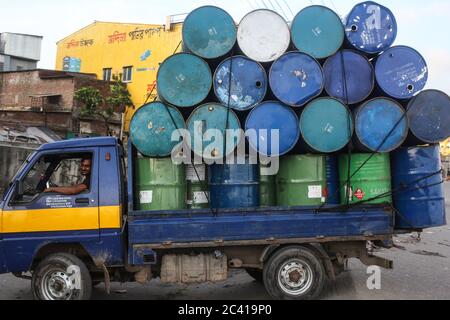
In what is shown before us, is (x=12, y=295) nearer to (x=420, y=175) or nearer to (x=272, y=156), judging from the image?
(x=272, y=156)

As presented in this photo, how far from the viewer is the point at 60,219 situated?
16.1 ft

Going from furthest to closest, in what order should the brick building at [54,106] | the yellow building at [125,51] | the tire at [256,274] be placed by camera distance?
the yellow building at [125,51] → the brick building at [54,106] → the tire at [256,274]

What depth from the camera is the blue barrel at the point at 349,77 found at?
512 cm

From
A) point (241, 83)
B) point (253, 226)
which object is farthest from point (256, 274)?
point (241, 83)

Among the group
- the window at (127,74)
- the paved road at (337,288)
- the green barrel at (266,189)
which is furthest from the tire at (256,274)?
the window at (127,74)

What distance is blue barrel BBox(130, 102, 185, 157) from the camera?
4902 millimetres

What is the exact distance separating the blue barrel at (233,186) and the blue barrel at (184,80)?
2.60ft

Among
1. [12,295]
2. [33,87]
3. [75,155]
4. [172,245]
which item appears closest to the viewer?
[172,245]

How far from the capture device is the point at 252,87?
16.5ft

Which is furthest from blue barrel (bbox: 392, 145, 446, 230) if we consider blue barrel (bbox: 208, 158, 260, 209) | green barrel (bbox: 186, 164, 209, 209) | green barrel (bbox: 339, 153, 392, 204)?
green barrel (bbox: 186, 164, 209, 209)

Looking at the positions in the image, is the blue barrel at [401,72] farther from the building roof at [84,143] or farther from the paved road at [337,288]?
the building roof at [84,143]

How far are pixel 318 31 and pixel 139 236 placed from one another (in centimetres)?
295
